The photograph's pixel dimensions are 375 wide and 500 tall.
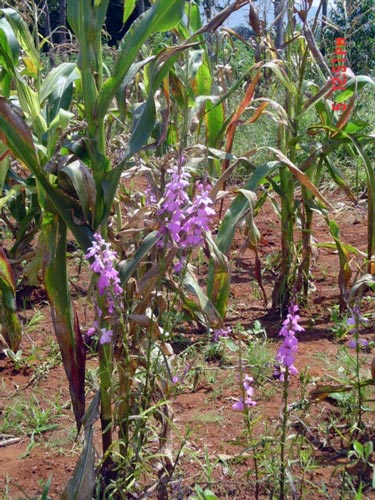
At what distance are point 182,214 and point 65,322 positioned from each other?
45 cm

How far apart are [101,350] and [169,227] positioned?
0.38 metres

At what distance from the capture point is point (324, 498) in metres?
1.79

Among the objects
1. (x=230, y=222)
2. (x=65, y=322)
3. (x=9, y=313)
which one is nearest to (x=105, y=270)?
(x=65, y=322)

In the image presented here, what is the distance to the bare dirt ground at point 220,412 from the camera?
1.86m

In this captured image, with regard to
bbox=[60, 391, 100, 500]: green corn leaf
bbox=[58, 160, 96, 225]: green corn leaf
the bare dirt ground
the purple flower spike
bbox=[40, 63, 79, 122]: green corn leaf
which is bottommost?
the bare dirt ground

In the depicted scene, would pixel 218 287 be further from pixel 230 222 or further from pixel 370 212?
pixel 370 212

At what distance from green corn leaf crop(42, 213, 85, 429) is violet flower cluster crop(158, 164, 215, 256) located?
0.32 m

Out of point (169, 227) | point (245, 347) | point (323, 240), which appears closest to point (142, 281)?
point (169, 227)

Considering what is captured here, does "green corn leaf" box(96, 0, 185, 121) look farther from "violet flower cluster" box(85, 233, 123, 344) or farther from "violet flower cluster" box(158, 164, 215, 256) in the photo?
"violet flower cluster" box(85, 233, 123, 344)

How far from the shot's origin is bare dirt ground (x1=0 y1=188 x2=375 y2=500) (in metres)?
1.86

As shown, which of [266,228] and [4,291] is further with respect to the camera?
[266,228]

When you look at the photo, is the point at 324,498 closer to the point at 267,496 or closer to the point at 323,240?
the point at 267,496

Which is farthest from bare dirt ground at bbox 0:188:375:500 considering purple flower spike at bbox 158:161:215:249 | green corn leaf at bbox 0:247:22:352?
purple flower spike at bbox 158:161:215:249

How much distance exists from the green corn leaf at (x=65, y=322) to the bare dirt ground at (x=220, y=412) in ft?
1.04
